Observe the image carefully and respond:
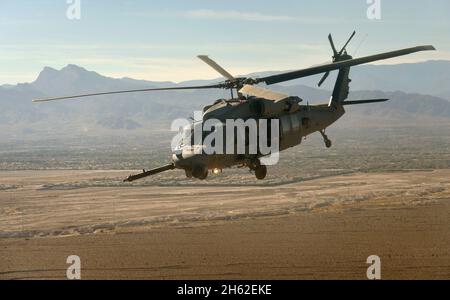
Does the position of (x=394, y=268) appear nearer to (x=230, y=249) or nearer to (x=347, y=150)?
(x=230, y=249)

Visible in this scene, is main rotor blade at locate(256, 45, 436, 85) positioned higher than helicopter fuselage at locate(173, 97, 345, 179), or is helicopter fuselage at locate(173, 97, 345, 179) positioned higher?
main rotor blade at locate(256, 45, 436, 85)

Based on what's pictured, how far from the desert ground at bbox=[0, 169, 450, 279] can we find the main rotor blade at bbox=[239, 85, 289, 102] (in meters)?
27.2

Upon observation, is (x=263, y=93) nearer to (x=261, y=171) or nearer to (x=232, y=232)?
(x=261, y=171)

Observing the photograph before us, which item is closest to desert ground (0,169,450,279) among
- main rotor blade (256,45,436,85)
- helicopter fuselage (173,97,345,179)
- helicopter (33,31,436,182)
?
helicopter fuselage (173,97,345,179)

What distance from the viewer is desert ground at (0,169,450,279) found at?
48.8m

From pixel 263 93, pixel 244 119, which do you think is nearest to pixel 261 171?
A: pixel 244 119

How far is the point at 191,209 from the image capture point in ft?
267

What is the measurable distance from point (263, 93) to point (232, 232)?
138ft

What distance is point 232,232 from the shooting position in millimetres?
61844

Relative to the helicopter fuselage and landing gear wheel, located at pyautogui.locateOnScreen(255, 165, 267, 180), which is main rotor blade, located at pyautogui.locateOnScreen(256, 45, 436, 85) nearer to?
the helicopter fuselage

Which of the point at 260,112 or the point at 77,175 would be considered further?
the point at 77,175
